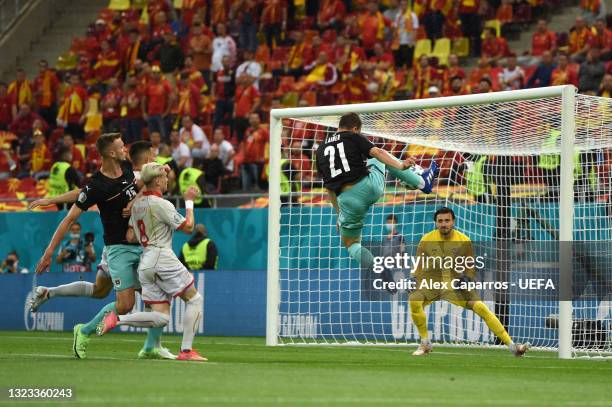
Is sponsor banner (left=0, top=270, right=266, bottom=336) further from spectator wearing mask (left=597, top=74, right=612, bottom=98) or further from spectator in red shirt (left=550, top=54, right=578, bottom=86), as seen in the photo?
spectator in red shirt (left=550, top=54, right=578, bottom=86)

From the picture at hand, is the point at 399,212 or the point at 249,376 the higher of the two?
the point at 399,212

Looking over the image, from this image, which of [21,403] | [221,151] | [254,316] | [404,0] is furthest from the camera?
[404,0]

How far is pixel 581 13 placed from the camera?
23.6 meters

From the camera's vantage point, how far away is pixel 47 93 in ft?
96.6

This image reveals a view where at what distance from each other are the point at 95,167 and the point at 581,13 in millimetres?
10241

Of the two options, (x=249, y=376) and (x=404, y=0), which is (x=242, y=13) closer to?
(x=404, y=0)

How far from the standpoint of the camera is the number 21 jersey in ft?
42.7

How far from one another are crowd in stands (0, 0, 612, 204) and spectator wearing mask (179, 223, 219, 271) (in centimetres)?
216


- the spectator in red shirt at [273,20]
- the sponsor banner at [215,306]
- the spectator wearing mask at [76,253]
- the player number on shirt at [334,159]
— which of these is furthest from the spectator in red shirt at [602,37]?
the player number on shirt at [334,159]

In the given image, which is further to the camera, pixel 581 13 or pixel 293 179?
pixel 581 13

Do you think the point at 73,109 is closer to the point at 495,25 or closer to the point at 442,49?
the point at 442,49

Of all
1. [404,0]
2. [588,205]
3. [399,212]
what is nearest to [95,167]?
[404,0]

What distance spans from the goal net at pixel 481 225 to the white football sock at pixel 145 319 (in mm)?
3959

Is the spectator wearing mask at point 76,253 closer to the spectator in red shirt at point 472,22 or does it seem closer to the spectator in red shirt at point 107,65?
the spectator in red shirt at point 107,65
